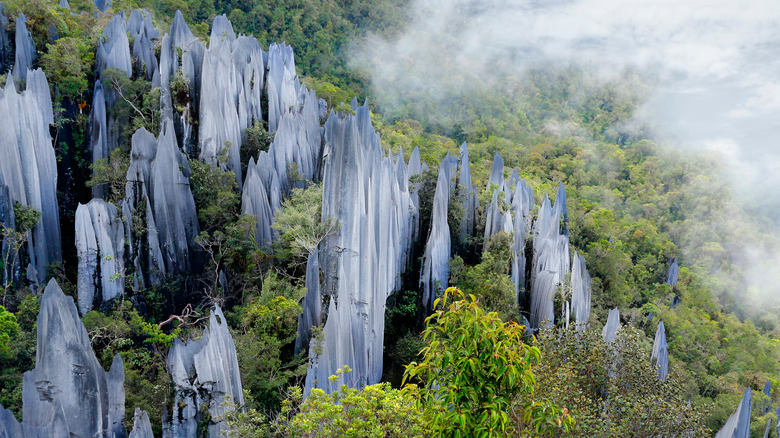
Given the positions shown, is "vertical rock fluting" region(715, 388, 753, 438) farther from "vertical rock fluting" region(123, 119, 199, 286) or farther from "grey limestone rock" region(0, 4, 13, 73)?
"grey limestone rock" region(0, 4, 13, 73)

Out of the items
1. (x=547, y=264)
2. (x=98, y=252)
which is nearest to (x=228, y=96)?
(x=98, y=252)

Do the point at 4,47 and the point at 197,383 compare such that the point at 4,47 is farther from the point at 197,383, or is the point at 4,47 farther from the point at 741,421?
the point at 741,421

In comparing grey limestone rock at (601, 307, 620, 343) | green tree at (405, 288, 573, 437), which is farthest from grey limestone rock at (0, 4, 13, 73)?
grey limestone rock at (601, 307, 620, 343)

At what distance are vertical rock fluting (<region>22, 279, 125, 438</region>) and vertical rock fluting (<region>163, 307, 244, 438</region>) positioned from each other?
3.37 ft

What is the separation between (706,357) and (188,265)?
2309cm

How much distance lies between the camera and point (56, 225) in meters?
16.7

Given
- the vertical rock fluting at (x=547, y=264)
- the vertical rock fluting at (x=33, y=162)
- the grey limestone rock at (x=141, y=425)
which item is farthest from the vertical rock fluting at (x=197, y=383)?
the vertical rock fluting at (x=547, y=264)

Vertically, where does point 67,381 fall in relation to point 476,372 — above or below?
below

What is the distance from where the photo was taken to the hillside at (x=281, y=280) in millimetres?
9109

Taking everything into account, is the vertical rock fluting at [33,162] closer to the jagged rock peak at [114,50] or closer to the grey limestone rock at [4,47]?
the jagged rock peak at [114,50]

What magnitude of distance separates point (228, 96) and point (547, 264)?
15195 mm

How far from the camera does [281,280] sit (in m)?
15.9

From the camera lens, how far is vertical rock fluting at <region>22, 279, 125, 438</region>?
9.26 meters

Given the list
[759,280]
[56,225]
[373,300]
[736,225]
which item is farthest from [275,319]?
[736,225]
